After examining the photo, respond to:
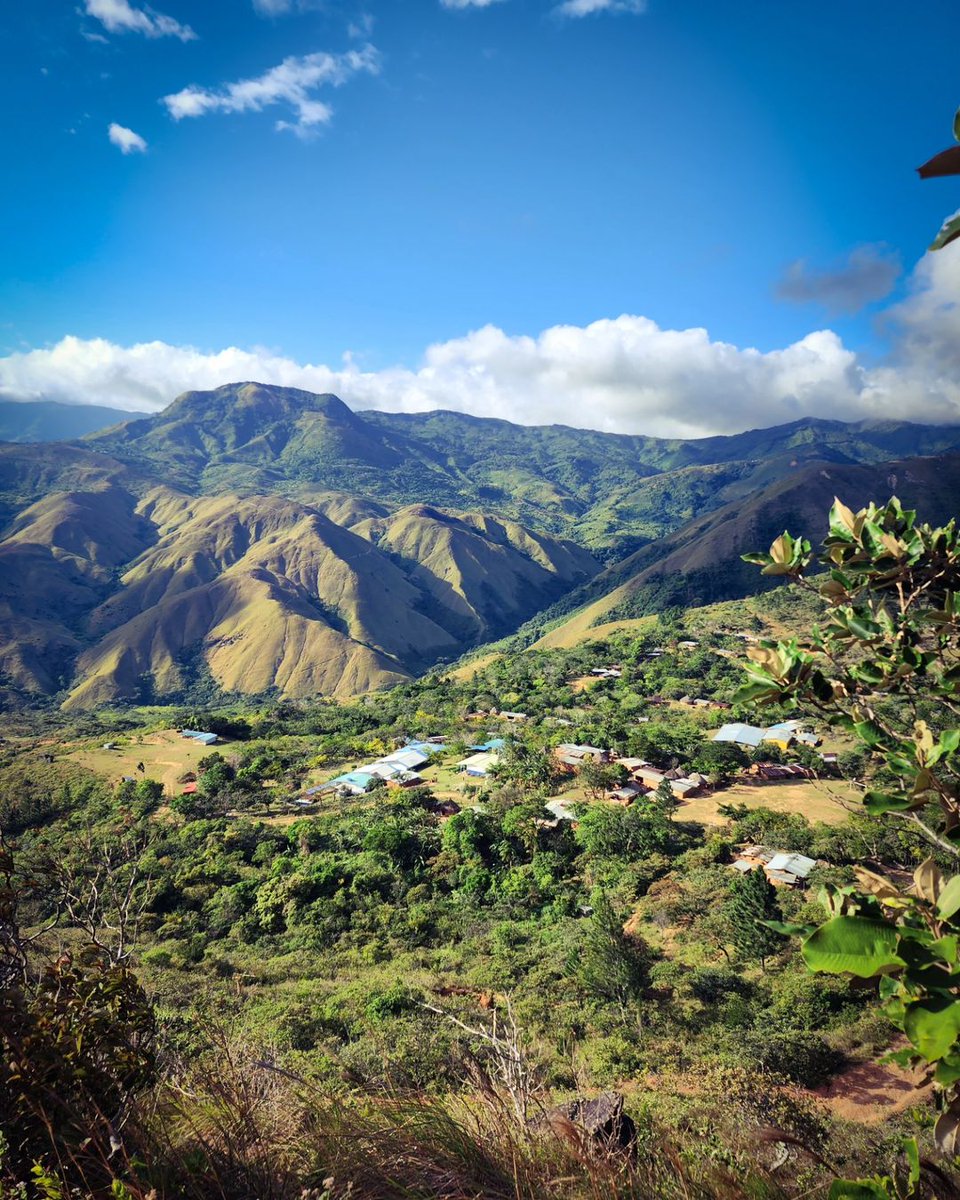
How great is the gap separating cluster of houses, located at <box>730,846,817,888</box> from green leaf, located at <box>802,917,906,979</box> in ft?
67.6

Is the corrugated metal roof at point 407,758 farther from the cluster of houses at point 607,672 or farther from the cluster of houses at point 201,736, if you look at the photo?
the cluster of houses at point 607,672

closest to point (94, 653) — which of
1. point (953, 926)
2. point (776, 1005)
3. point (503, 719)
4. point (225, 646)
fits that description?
point (225, 646)

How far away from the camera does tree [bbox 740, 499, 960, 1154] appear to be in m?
1.34

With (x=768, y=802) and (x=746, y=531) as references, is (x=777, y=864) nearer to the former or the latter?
(x=768, y=802)

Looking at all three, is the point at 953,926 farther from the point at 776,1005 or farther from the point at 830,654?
the point at 776,1005

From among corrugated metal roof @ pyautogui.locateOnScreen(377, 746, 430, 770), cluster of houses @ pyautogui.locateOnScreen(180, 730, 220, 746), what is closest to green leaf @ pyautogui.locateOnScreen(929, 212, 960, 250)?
corrugated metal roof @ pyautogui.locateOnScreen(377, 746, 430, 770)

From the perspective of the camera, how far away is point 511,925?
58.8 ft

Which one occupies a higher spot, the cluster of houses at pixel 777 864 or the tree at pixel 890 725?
the tree at pixel 890 725

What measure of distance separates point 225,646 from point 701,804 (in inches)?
3814

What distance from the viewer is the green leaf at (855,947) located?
1.31 metres

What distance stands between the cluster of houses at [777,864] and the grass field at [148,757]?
97.7 feet

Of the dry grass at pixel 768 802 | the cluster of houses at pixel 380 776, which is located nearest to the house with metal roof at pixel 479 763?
the cluster of houses at pixel 380 776

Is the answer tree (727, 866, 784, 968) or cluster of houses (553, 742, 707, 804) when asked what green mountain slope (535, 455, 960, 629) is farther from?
tree (727, 866, 784, 968)

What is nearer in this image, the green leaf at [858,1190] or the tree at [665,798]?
the green leaf at [858,1190]
